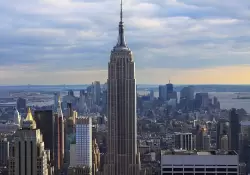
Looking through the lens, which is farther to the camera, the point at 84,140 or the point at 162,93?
the point at 162,93

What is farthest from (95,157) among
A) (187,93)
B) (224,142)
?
(224,142)

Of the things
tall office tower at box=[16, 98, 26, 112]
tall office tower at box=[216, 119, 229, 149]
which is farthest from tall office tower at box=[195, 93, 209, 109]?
tall office tower at box=[16, 98, 26, 112]

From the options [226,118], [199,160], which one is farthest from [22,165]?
[226,118]

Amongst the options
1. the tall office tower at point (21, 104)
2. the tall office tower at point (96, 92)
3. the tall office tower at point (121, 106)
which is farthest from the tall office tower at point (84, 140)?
the tall office tower at point (21, 104)

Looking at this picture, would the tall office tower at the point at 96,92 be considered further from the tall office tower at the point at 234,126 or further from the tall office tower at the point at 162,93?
the tall office tower at the point at 234,126

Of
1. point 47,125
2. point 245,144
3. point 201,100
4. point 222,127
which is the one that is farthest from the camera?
point 201,100

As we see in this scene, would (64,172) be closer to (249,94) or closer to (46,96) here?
(46,96)

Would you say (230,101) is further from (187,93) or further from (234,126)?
(187,93)
